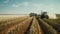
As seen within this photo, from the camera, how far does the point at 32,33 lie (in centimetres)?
1412

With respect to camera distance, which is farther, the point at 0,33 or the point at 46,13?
the point at 46,13

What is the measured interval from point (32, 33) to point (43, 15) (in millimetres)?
41388

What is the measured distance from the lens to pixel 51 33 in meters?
14.4

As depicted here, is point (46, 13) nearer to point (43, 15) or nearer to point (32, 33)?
point (43, 15)

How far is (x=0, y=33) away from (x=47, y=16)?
132 feet

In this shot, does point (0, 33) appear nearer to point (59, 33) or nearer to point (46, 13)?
point (59, 33)

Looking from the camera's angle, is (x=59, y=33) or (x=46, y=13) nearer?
(x=59, y=33)

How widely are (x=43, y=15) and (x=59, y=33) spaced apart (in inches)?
1577

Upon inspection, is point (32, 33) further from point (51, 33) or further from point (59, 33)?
point (59, 33)

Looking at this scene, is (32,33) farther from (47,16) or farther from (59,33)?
(47,16)

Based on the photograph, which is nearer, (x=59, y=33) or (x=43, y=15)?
(x=59, y=33)

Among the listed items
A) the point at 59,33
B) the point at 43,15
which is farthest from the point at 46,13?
the point at 59,33

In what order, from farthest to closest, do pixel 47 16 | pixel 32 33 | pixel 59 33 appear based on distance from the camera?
pixel 47 16 < pixel 59 33 < pixel 32 33

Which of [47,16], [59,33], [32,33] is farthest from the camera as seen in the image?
[47,16]
